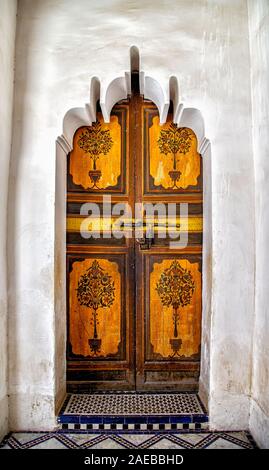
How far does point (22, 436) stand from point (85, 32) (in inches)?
119

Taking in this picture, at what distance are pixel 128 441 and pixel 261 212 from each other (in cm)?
185

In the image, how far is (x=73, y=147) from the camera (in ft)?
11.1

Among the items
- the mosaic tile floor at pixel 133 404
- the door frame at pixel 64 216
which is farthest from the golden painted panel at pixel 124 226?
the mosaic tile floor at pixel 133 404

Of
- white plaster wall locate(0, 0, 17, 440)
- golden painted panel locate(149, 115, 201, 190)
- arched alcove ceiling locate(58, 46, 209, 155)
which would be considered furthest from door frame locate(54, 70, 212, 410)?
white plaster wall locate(0, 0, 17, 440)

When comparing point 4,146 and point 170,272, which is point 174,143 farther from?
point 4,146

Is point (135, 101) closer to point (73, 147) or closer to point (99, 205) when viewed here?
point (73, 147)

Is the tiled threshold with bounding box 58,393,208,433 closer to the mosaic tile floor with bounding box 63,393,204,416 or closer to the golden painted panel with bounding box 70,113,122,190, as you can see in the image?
the mosaic tile floor with bounding box 63,393,204,416

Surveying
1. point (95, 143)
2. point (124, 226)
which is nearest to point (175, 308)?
point (124, 226)

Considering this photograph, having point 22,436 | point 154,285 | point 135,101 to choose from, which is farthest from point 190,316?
point 135,101

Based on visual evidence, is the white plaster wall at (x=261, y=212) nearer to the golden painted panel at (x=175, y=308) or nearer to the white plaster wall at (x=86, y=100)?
the white plaster wall at (x=86, y=100)

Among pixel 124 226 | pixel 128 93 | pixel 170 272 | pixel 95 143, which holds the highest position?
pixel 128 93

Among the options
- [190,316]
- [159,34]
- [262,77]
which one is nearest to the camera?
[262,77]

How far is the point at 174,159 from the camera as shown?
11.2 feet

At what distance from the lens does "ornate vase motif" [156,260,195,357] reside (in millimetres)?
3371
